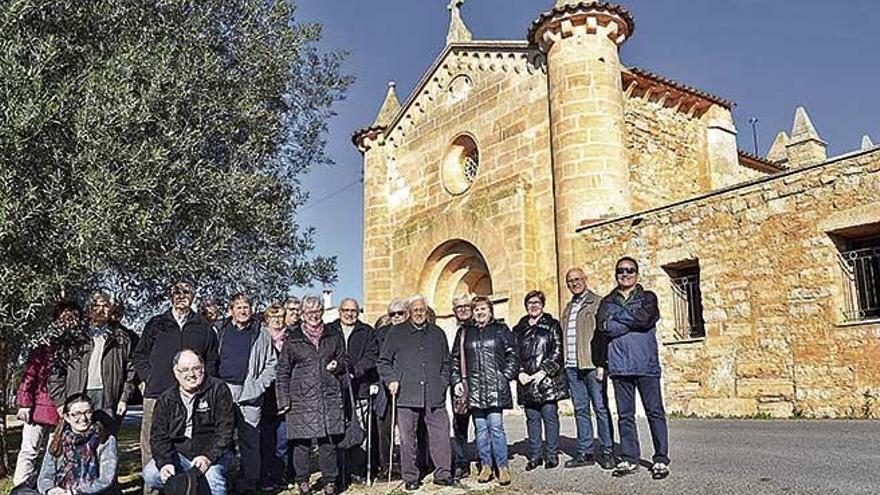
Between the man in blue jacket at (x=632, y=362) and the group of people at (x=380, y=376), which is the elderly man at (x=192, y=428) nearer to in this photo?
the group of people at (x=380, y=376)

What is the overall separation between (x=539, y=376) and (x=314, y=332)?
7.09ft

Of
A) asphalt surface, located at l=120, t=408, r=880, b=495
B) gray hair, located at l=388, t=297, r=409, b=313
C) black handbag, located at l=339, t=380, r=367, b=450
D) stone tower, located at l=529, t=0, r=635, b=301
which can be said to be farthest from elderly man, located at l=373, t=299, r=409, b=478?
stone tower, located at l=529, t=0, r=635, b=301

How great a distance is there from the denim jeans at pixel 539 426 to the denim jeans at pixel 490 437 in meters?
0.41

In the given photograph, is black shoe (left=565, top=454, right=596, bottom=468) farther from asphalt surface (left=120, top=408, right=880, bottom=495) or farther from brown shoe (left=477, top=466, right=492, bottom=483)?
brown shoe (left=477, top=466, right=492, bottom=483)

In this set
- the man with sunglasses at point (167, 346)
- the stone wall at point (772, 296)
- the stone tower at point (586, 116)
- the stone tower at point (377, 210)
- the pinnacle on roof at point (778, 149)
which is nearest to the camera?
the man with sunglasses at point (167, 346)

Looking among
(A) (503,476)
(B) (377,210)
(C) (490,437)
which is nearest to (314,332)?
(C) (490,437)

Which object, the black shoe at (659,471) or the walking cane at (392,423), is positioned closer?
the black shoe at (659,471)

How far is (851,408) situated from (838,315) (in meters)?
1.23

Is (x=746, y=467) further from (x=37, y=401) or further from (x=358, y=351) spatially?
(x=37, y=401)

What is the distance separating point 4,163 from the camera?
6.55m

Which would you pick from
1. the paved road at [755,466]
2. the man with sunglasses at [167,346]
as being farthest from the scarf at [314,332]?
the paved road at [755,466]

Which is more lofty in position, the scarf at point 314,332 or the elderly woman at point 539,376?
the scarf at point 314,332

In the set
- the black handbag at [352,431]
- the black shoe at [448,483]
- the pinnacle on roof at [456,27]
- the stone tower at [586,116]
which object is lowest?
the black shoe at [448,483]

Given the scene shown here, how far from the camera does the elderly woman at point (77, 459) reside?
18.4 feet
